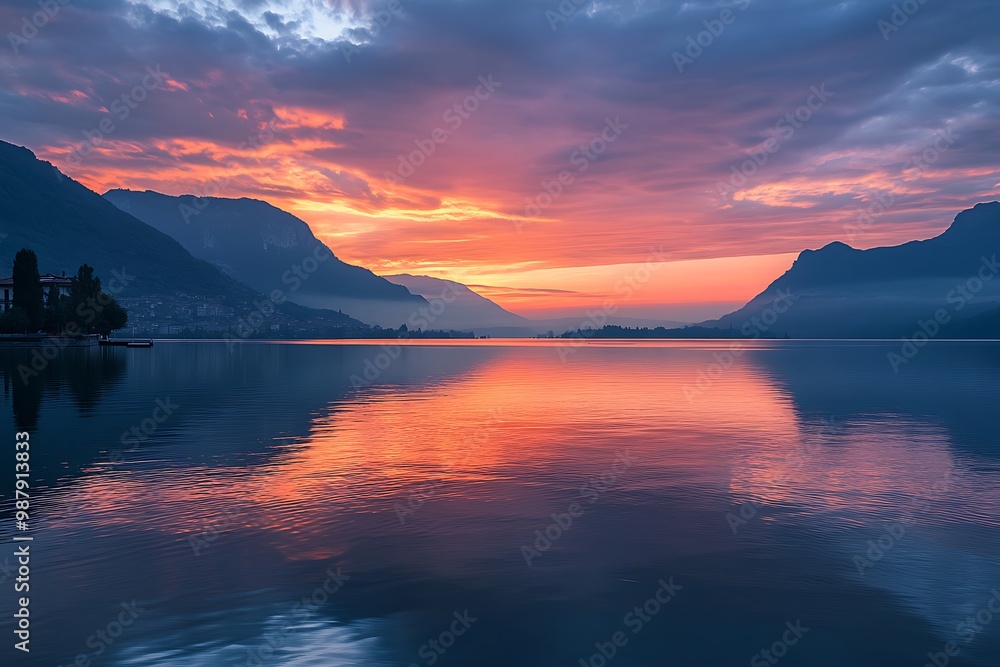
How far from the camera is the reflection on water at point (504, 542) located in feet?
46.8

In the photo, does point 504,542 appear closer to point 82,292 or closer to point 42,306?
point 42,306

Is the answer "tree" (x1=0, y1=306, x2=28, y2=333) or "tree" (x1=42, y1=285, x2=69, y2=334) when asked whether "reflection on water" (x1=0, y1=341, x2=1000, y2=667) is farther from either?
"tree" (x1=42, y1=285, x2=69, y2=334)

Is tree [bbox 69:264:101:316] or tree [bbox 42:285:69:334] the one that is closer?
tree [bbox 42:285:69:334]

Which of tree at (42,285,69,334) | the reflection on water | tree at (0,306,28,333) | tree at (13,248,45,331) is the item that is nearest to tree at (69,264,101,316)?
tree at (42,285,69,334)

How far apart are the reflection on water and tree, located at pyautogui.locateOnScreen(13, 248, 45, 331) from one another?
16039cm

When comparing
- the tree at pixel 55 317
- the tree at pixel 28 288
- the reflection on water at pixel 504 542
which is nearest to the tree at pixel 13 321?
the tree at pixel 28 288

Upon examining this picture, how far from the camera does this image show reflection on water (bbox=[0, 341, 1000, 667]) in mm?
14266

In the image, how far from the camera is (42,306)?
18400 centimetres

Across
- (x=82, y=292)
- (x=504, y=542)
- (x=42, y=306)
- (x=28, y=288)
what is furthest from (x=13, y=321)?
(x=504, y=542)

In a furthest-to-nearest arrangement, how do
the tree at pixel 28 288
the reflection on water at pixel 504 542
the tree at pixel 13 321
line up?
the tree at pixel 28 288
the tree at pixel 13 321
the reflection on water at pixel 504 542

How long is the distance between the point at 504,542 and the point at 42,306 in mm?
210005

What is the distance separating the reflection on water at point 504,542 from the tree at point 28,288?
160388 millimetres

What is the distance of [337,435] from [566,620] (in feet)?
95.2

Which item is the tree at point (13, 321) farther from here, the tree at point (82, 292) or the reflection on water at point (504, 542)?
the reflection on water at point (504, 542)
